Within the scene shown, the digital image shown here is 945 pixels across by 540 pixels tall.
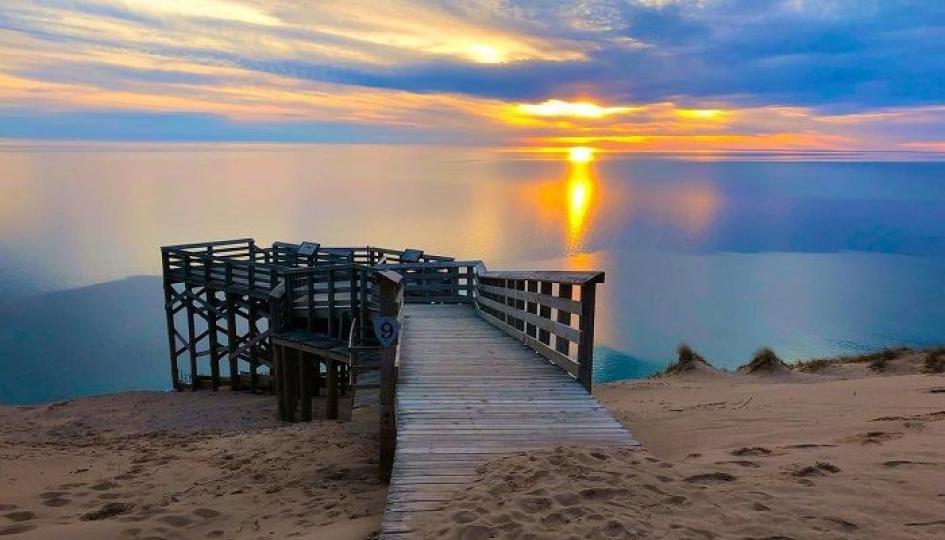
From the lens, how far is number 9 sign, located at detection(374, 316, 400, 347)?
22.4 ft

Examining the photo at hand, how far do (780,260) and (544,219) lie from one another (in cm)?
3541

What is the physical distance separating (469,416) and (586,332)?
198 cm

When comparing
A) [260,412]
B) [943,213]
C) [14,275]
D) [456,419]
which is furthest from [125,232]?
[943,213]

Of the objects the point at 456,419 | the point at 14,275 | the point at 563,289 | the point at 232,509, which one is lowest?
the point at 14,275

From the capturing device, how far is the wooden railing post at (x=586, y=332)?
7.58m

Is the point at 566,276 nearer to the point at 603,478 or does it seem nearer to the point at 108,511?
the point at 603,478

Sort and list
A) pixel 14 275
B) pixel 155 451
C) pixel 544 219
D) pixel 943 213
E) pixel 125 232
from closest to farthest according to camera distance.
Answer: pixel 155 451 → pixel 14 275 → pixel 125 232 → pixel 544 219 → pixel 943 213

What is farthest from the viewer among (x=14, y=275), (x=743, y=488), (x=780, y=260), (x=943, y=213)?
(x=943, y=213)

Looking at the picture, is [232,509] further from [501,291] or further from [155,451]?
[501,291]

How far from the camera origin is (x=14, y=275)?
4884cm

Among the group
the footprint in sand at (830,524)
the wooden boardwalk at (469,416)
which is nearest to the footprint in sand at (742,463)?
the wooden boardwalk at (469,416)

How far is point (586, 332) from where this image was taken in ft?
25.0

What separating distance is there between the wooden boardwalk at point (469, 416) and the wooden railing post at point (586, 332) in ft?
0.55

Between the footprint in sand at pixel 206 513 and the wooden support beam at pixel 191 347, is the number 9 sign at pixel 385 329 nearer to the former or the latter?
the footprint in sand at pixel 206 513
